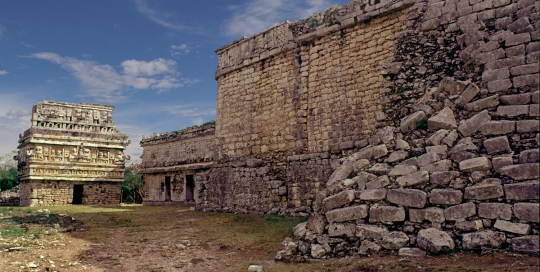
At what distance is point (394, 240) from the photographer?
220 inches

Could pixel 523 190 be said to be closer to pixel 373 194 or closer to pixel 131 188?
pixel 373 194

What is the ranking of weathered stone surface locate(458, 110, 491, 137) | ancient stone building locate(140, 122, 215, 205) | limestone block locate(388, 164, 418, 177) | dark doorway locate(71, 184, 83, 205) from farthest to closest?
dark doorway locate(71, 184, 83, 205), ancient stone building locate(140, 122, 215, 205), limestone block locate(388, 164, 418, 177), weathered stone surface locate(458, 110, 491, 137)

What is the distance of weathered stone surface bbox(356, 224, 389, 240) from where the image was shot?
5730 mm

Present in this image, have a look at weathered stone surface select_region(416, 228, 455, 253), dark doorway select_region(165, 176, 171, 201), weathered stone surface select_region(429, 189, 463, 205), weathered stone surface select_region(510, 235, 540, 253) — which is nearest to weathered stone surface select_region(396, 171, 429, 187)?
weathered stone surface select_region(429, 189, 463, 205)

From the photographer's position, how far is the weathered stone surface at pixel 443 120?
6141 mm

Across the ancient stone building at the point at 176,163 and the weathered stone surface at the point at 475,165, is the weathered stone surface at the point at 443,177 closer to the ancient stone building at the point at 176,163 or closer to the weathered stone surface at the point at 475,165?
the weathered stone surface at the point at 475,165

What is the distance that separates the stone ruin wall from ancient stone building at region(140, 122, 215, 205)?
6.30 meters

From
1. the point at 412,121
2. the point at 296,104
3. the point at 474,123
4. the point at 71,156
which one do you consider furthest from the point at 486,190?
the point at 71,156

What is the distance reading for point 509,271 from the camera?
4395 millimetres

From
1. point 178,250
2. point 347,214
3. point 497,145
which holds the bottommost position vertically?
point 178,250

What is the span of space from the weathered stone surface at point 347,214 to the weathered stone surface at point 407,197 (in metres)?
0.41

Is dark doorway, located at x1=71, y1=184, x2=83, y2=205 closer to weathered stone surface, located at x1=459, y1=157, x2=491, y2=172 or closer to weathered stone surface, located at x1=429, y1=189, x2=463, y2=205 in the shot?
weathered stone surface, located at x1=429, y1=189, x2=463, y2=205

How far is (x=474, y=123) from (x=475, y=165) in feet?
2.46

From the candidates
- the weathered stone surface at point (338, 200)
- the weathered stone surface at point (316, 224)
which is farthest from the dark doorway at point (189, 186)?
the weathered stone surface at point (338, 200)
